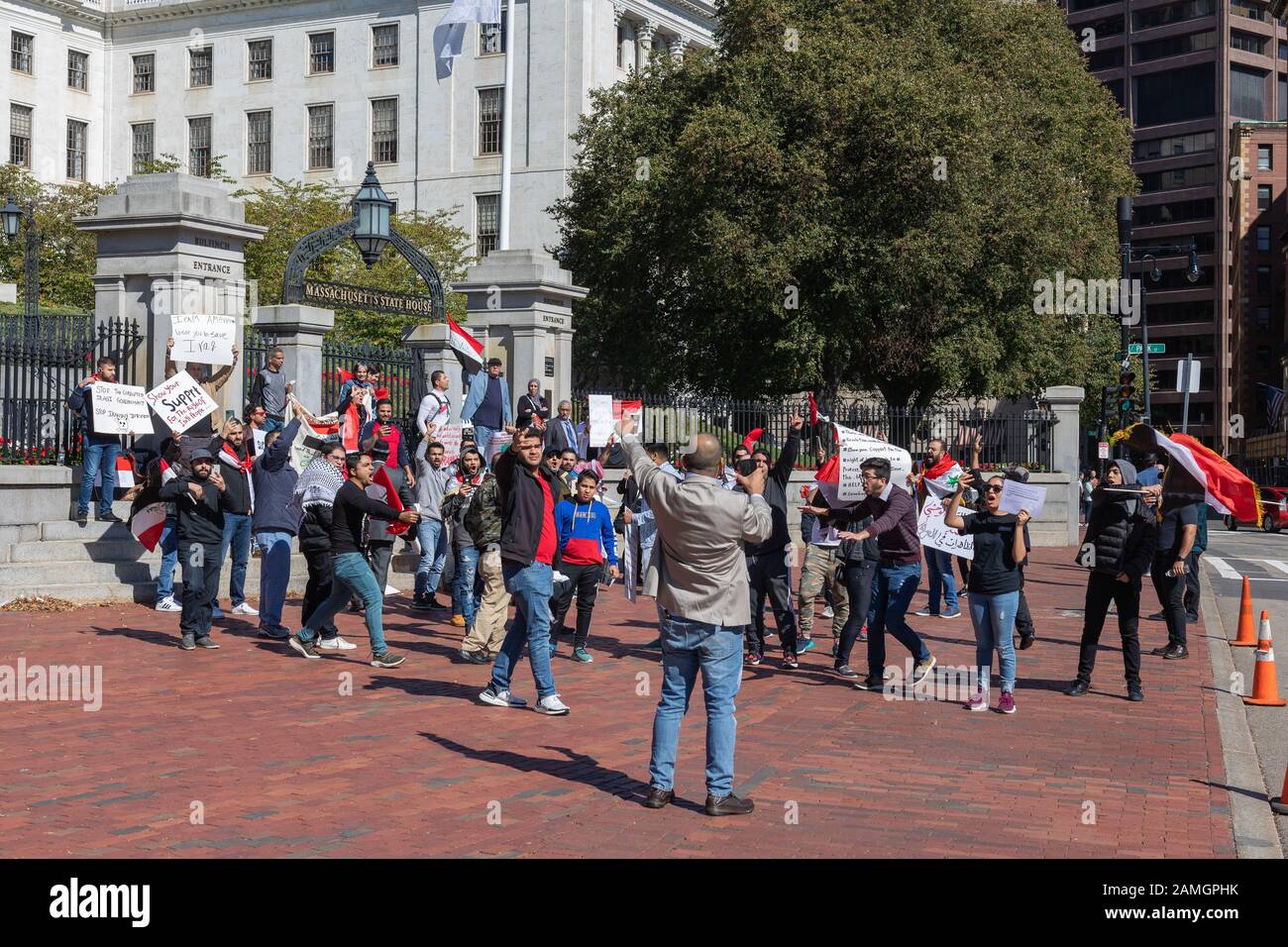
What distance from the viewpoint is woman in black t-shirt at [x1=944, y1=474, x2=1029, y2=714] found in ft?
35.3

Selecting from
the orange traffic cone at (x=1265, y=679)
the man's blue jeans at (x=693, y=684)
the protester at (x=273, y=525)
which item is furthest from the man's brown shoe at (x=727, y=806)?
the protester at (x=273, y=525)

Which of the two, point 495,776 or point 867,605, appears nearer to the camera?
point 495,776

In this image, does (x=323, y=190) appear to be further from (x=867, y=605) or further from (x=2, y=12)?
(x=867, y=605)

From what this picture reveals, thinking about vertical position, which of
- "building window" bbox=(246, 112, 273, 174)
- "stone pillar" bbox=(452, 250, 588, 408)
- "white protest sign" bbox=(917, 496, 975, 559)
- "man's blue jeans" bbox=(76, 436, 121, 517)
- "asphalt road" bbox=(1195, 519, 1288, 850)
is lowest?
"asphalt road" bbox=(1195, 519, 1288, 850)

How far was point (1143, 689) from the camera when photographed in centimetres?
1197

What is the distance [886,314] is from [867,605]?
23818mm

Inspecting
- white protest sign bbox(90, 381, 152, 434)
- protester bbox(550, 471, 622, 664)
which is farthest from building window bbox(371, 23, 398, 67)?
protester bbox(550, 471, 622, 664)

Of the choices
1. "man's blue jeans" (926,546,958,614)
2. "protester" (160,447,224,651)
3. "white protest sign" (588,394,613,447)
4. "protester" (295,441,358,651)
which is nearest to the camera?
"protester" (295,441,358,651)

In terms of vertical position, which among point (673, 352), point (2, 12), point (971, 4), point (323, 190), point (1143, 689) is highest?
point (2, 12)

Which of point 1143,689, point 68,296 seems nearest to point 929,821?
point 1143,689

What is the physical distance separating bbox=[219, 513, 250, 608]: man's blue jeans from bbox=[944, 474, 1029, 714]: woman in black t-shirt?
6792 mm

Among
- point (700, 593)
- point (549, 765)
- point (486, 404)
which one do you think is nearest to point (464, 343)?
point (486, 404)

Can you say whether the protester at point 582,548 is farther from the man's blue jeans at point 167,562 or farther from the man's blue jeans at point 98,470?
the man's blue jeans at point 98,470

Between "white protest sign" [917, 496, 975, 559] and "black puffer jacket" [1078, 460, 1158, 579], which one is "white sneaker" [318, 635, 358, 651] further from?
"black puffer jacket" [1078, 460, 1158, 579]
